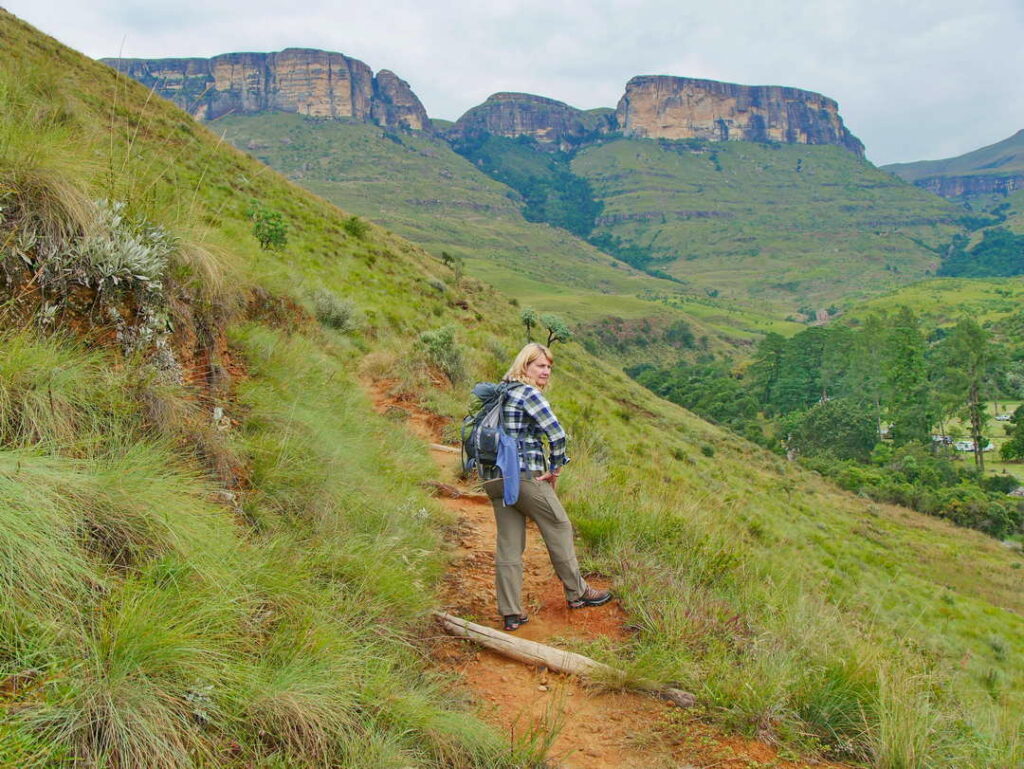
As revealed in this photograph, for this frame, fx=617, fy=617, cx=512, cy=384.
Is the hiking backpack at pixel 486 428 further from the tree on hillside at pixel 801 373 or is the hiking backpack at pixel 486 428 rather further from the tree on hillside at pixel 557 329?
the tree on hillside at pixel 801 373

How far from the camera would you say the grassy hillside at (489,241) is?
110 m

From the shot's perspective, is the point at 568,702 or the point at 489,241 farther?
the point at 489,241

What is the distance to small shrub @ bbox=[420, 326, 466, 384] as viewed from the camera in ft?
37.7

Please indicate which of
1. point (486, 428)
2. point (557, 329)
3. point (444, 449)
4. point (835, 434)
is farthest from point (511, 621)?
point (835, 434)

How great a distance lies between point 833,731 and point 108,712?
3309mm

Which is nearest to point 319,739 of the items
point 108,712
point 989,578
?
point 108,712

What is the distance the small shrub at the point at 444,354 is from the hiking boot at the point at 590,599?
283 inches

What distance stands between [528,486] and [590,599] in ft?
3.45

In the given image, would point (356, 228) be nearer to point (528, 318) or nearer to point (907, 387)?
point (528, 318)

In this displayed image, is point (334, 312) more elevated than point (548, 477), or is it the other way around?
point (334, 312)

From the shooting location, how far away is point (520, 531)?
4.35 m

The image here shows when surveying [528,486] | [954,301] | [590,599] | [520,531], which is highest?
[954,301]

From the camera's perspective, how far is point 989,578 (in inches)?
903

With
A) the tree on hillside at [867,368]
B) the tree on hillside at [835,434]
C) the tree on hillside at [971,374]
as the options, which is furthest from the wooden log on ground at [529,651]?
the tree on hillside at [867,368]
